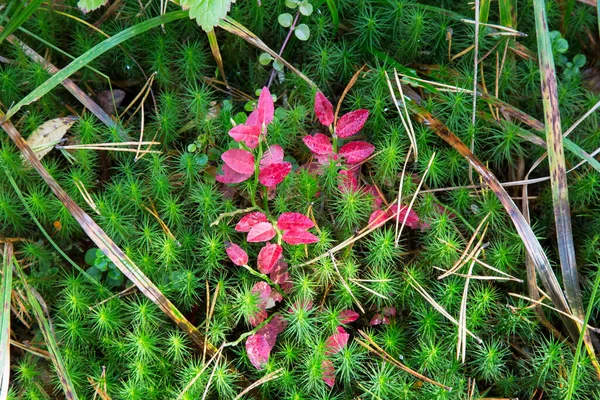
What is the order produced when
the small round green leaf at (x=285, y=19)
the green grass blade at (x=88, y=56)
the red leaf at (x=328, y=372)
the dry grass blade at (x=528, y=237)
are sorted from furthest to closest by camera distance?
the small round green leaf at (x=285, y=19)
the green grass blade at (x=88, y=56)
the dry grass blade at (x=528, y=237)
the red leaf at (x=328, y=372)

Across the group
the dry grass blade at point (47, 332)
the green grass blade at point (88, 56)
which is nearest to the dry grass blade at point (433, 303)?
the dry grass blade at point (47, 332)

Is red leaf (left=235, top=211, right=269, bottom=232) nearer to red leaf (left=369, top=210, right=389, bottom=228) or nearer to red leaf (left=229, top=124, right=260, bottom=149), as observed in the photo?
red leaf (left=229, top=124, right=260, bottom=149)

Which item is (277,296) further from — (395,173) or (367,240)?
(395,173)

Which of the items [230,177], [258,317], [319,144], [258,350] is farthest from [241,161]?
[258,350]

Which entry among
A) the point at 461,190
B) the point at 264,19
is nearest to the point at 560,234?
the point at 461,190

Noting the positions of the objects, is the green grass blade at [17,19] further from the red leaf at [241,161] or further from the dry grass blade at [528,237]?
the dry grass blade at [528,237]

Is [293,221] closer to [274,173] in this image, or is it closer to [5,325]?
[274,173]
